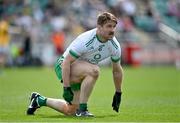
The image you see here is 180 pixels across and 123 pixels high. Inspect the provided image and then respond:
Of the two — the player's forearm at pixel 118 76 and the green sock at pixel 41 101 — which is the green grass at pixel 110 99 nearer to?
the green sock at pixel 41 101

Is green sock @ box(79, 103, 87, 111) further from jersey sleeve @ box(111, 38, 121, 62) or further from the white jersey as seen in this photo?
jersey sleeve @ box(111, 38, 121, 62)

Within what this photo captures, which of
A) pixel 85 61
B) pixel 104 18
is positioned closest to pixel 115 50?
pixel 85 61

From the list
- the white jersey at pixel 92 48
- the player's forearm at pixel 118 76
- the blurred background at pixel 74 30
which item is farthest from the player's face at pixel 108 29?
the blurred background at pixel 74 30

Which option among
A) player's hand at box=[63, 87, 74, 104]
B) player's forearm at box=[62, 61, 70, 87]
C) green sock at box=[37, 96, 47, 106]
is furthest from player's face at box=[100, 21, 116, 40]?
green sock at box=[37, 96, 47, 106]

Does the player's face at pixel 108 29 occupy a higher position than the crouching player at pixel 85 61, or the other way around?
the player's face at pixel 108 29

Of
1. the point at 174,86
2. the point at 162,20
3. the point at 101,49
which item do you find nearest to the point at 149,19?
the point at 162,20

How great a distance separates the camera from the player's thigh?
39.3ft

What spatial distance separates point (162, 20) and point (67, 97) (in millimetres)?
27422

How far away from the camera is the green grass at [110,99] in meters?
Answer: 12.2

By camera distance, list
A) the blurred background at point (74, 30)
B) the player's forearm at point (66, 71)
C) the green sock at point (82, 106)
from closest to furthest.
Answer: the player's forearm at point (66, 71), the green sock at point (82, 106), the blurred background at point (74, 30)

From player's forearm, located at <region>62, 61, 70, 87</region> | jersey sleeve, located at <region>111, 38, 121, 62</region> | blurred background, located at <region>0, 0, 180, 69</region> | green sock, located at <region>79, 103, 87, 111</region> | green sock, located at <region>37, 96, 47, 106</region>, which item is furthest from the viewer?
blurred background, located at <region>0, 0, 180, 69</region>

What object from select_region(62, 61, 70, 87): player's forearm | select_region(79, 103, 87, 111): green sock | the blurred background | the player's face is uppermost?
the blurred background

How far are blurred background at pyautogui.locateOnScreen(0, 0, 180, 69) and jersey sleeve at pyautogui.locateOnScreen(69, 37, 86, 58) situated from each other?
916 inches

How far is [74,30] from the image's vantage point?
1438 inches
